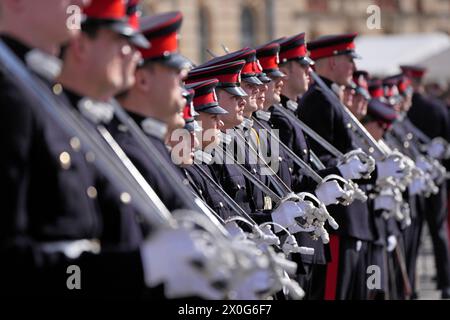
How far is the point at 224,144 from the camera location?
7.99 metres

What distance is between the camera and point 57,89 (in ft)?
15.1

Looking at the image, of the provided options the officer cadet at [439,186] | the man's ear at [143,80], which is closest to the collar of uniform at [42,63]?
the man's ear at [143,80]

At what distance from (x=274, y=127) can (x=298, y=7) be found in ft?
112

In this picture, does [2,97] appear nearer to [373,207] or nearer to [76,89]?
[76,89]

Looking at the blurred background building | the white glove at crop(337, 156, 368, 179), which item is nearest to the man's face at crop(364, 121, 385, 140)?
the white glove at crop(337, 156, 368, 179)

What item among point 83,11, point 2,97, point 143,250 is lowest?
point 143,250

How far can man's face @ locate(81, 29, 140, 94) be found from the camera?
466 cm

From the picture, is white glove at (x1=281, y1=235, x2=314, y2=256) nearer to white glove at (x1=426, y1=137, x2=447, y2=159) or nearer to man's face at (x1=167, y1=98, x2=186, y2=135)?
man's face at (x1=167, y1=98, x2=186, y2=135)

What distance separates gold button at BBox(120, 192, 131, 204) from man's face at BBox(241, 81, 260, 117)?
3496mm

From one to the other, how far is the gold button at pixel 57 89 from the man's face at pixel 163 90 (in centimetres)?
63

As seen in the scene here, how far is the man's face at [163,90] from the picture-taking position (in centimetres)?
521

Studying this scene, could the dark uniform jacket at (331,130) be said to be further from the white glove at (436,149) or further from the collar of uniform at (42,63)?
the collar of uniform at (42,63)
